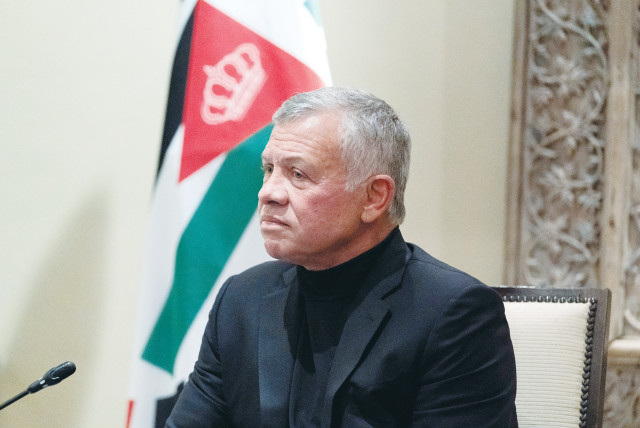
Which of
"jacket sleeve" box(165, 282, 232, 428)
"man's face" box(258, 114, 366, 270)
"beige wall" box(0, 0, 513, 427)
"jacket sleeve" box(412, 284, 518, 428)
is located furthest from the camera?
"beige wall" box(0, 0, 513, 427)

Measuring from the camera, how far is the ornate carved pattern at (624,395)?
8.89 feet

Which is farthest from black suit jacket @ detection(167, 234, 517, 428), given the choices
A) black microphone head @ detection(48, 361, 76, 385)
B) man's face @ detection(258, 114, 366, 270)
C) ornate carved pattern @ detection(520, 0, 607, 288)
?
ornate carved pattern @ detection(520, 0, 607, 288)

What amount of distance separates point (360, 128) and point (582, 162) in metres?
1.65

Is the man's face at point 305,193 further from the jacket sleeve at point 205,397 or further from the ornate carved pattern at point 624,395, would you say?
the ornate carved pattern at point 624,395

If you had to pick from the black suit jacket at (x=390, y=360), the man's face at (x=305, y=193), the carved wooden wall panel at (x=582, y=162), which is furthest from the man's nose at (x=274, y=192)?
the carved wooden wall panel at (x=582, y=162)

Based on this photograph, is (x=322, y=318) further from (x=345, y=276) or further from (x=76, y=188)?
(x=76, y=188)

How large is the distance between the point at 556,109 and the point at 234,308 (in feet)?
5.76

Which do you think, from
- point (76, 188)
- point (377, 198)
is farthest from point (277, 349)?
point (76, 188)

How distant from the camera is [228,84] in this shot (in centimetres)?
219

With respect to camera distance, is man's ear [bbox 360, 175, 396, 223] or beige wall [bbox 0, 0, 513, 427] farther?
beige wall [bbox 0, 0, 513, 427]

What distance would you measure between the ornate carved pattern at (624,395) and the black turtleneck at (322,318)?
155 cm

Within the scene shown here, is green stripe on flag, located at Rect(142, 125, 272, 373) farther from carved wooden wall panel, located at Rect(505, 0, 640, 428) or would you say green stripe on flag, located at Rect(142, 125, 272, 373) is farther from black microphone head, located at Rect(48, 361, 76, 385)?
carved wooden wall panel, located at Rect(505, 0, 640, 428)

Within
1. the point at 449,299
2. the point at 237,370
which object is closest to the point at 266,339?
the point at 237,370

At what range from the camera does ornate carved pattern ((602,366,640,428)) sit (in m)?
2.71
